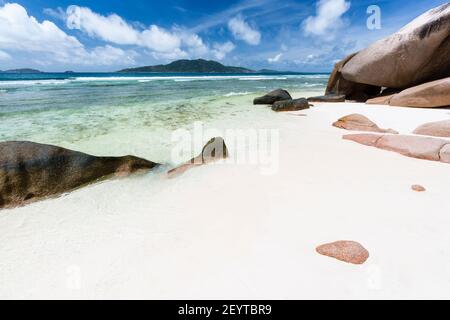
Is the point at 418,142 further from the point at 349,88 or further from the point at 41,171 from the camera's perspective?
the point at 349,88

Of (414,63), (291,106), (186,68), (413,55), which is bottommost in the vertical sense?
(291,106)

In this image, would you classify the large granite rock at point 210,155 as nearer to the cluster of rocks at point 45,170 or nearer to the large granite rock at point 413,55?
the cluster of rocks at point 45,170

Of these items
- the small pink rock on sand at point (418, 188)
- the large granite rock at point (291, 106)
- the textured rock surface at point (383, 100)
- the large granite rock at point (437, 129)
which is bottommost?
the small pink rock on sand at point (418, 188)

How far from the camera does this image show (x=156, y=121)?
332 inches

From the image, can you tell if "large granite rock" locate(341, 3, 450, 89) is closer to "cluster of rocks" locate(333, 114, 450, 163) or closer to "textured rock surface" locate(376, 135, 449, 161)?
"cluster of rocks" locate(333, 114, 450, 163)

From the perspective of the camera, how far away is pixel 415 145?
422 cm

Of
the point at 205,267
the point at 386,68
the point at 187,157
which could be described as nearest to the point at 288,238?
the point at 205,267

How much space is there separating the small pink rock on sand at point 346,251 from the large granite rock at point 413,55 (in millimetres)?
11872

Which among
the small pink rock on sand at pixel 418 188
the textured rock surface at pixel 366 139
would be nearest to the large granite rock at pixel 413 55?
the textured rock surface at pixel 366 139

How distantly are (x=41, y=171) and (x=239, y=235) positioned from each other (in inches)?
125

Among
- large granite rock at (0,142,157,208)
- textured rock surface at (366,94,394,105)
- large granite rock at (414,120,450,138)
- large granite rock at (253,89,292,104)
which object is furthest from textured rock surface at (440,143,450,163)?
large granite rock at (253,89,292,104)

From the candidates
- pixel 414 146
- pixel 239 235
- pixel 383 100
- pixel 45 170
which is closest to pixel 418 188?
pixel 414 146

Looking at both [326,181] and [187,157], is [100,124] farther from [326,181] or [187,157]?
[326,181]

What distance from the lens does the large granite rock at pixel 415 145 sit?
388 centimetres
